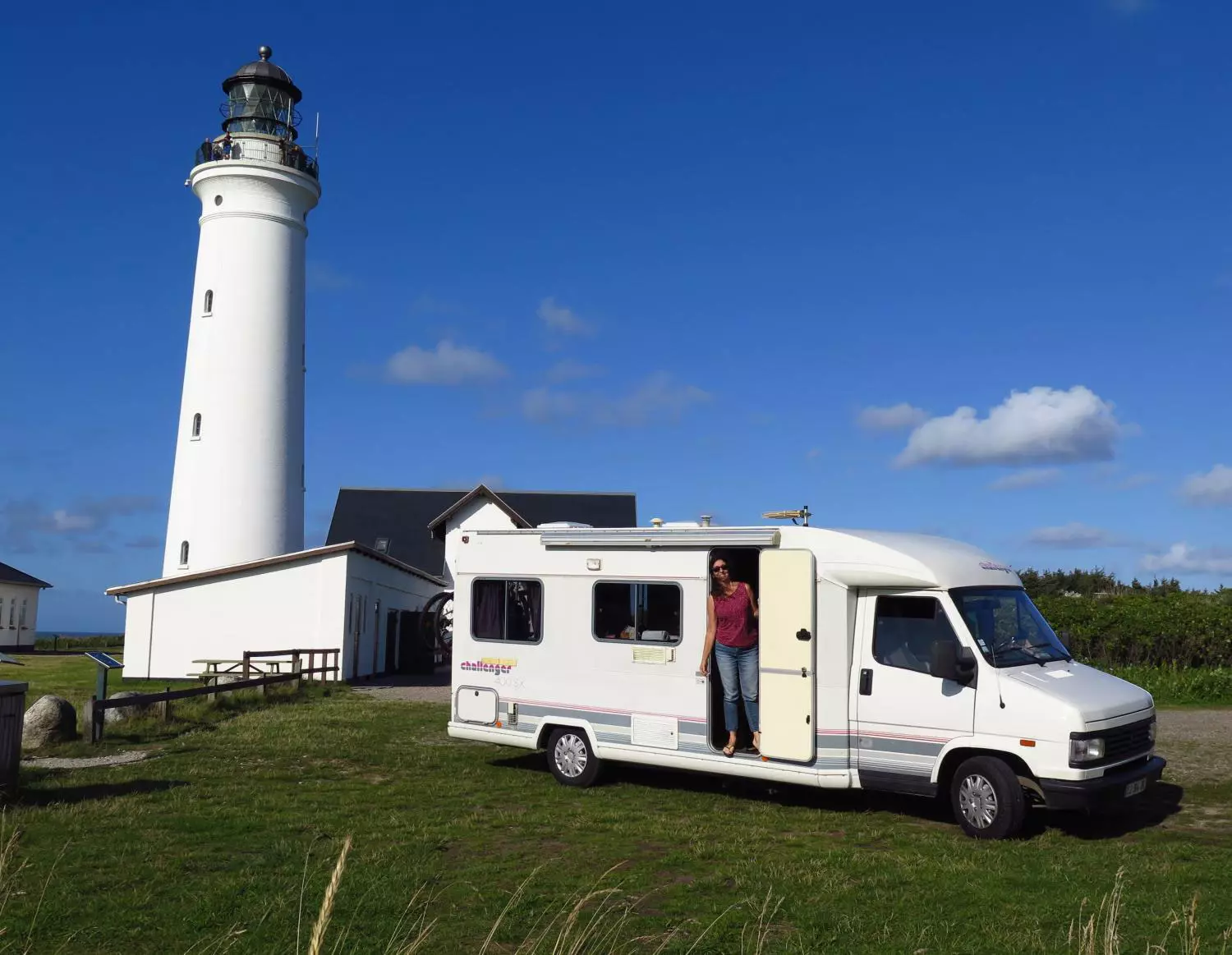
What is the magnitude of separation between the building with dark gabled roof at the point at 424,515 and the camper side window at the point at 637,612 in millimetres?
29544

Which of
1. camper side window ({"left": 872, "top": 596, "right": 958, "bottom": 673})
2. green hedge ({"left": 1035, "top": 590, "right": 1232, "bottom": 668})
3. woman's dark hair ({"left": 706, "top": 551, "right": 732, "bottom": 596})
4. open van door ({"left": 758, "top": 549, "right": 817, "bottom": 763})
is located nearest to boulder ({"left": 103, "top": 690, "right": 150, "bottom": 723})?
woman's dark hair ({"left": 706, "top": 551, "right": 732, "bottom": 596})

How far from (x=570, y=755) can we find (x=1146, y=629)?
1543 cm

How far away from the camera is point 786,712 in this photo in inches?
425

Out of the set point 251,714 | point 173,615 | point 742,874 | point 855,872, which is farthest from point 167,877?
point 173,615

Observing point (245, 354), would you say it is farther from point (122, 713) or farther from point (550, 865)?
point (550, 865)

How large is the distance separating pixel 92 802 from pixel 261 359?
21545mm

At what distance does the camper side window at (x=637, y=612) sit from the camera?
11859 mm

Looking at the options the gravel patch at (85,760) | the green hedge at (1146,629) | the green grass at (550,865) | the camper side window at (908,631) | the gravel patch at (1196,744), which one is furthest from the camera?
the green hedge at (1146,629)

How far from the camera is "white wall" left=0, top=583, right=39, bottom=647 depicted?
4794 centimetres

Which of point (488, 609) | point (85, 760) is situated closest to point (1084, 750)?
point (488, 609)

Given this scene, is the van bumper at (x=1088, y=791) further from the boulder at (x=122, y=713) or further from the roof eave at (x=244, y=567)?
the roof eave at (x=244, y=567)

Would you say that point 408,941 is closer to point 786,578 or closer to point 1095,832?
point 786,578

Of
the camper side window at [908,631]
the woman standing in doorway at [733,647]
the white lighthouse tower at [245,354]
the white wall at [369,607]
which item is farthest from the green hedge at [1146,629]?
the white lighthouse tower at [245,354]

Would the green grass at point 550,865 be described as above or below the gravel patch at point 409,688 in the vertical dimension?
below
